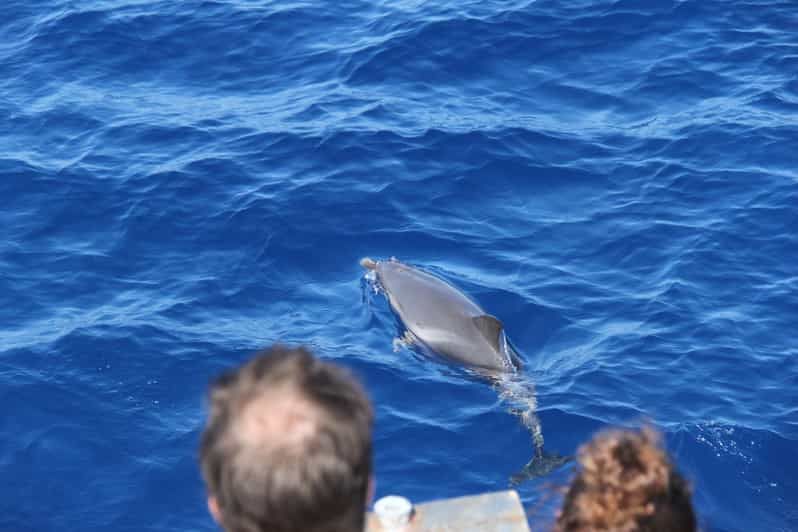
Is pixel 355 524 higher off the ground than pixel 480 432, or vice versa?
pixel 355 524

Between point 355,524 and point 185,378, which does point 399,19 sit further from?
point 355,524

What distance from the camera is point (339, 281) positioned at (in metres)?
10.3

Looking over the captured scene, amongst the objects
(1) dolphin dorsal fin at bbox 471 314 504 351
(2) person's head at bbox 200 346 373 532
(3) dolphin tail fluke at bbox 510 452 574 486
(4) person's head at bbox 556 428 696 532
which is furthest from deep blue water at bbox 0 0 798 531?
(2) person's head at bbox 200 346 373 532

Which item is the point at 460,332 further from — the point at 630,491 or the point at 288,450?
the point at 288,450

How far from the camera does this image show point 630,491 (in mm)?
2861

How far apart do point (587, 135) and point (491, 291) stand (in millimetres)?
3063

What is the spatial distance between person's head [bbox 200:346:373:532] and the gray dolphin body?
20.1 ft

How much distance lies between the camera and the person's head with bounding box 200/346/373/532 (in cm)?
256

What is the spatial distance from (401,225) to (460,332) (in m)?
2.33

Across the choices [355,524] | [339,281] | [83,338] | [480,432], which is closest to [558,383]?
[480,432]

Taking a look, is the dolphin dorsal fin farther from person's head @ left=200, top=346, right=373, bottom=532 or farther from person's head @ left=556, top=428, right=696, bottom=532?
person's head @ left=200, top=346, right=373, bottom=532

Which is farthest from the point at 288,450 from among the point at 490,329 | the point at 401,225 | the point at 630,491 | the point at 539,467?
the point at 401,225

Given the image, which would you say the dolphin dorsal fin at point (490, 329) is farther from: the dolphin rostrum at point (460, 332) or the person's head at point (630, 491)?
the person's head at point (630, 491)

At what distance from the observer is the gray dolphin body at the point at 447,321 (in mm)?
8867
